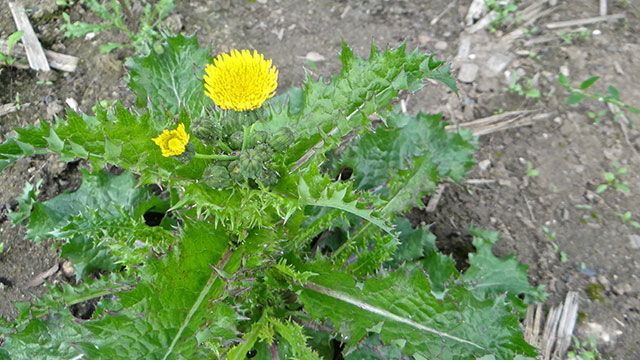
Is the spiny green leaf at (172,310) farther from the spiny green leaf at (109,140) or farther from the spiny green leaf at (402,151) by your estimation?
the spiny green leaf at (402,151)

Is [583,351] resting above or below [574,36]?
below

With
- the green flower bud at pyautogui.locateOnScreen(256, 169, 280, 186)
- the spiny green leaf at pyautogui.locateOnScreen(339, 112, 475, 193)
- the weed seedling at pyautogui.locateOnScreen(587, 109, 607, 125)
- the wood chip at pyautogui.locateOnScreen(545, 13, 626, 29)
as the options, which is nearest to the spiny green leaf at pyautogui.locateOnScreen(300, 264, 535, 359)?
the green flower bud at pyautogui.locateOnScreen(256, 169, 280, 186)

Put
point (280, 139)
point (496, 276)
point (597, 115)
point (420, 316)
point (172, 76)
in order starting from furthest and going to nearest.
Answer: point (597, 115) < point (496, 276) < point (172, 76) < point (420, 316) < point (280, 139)

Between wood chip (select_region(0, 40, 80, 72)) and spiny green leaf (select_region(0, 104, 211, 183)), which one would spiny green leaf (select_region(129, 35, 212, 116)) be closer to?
spiny green leaf (select_region(0, 104, 211, 183))

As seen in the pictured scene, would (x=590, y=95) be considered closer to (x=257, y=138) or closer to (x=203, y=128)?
(x=257, y=138)

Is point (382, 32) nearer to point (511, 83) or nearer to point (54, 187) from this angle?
point (511, 83)

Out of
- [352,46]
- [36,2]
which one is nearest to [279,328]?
[352,46]

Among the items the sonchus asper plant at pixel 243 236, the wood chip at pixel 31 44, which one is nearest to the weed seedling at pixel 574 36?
the sonchus asper plant at pixel 243 236

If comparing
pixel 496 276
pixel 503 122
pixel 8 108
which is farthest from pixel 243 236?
pixel 8 108
